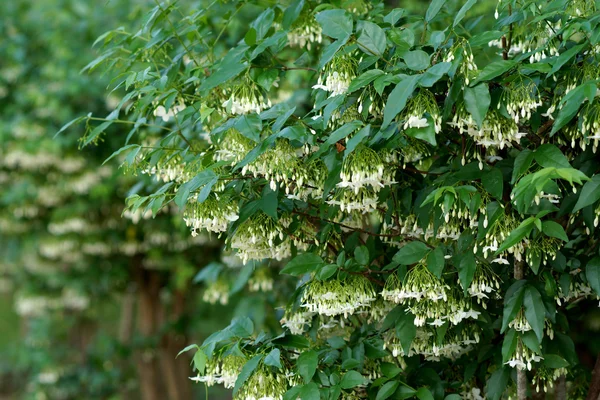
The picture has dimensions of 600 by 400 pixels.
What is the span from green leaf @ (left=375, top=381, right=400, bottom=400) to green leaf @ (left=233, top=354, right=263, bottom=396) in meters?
0.39

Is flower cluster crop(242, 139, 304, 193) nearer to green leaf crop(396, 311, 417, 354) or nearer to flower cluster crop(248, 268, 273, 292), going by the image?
green leaf crop(396, 311, 417, 354)

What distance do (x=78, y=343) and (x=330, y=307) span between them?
836 centimetres

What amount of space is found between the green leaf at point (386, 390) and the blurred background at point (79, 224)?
3.69m

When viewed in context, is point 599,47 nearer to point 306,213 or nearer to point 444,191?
point 444,191

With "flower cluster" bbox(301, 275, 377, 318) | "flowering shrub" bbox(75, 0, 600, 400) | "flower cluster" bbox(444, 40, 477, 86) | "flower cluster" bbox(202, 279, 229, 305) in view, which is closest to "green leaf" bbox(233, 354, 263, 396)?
"flowering shrub" bbox(75, 0, 600, 400)

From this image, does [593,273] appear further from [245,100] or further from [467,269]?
[245,100]

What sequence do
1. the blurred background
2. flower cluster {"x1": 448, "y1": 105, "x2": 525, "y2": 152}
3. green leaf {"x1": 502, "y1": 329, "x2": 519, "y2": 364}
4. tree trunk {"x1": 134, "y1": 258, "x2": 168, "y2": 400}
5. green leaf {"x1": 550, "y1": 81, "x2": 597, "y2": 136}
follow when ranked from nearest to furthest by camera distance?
green leaf {"x1": 550, "y1": 81, "x2": 597, "y2": 136} < flower cluster {"x1": 448, "y1": 105, "x2": 525, "y2": 152} < green leaf {"x1": 502, "y1": 329, "x2": 519, "y2": 364} < the blurred background < tree trunk {"x1": 134, "y1": 258, "x2": 168, "y2": 400}

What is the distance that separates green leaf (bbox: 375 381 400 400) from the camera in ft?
7.44

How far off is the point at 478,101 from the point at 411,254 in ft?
1.62

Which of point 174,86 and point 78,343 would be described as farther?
point 78,343

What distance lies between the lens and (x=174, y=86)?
270 cm

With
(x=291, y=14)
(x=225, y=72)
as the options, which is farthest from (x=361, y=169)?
(x=291, y=14)

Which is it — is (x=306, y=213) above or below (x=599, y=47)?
below

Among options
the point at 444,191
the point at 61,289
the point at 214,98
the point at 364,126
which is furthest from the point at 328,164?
the point at 61,289
